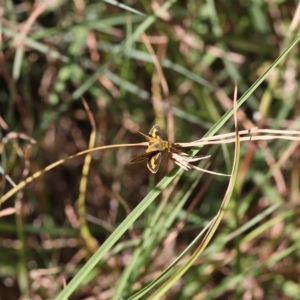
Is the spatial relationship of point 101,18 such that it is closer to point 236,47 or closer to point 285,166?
point 236,47

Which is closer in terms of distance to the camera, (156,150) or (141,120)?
(156,150)

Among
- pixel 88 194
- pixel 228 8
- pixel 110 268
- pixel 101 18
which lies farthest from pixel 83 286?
pixel 228 8

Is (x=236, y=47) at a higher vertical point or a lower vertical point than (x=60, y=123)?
higher

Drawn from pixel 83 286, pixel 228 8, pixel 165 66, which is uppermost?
pixel 228 8

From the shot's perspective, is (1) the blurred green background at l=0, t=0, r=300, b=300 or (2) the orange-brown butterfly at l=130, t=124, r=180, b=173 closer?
(2) the orange-brown butterfly at l=130, t=124, r=180, b=173

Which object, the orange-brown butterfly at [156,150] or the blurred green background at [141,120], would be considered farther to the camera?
the blurred green background at [141,120]

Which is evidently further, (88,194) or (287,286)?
(88,194)

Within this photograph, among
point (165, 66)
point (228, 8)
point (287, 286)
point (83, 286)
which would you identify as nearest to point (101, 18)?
point (165, 66)
